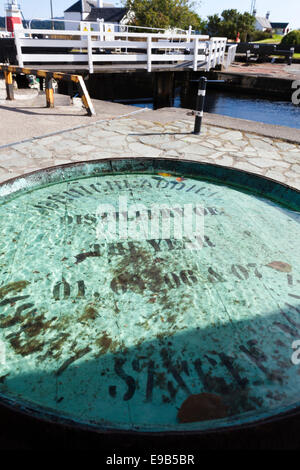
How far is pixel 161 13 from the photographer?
120 feet

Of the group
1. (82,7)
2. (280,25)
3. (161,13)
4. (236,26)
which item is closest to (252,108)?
(161,13)

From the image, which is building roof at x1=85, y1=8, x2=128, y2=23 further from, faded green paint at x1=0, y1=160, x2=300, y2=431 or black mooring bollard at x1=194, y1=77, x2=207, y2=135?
faded green paint at x1=0, y1=160, x2=300, y2=431

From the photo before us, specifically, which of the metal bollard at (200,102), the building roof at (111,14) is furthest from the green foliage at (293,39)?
the metal bollard at (200,102)

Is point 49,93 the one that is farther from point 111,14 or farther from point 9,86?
point 111,14

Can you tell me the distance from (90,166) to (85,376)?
→ 332 cm

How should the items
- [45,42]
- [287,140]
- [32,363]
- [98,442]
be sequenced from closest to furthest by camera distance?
[98,442] < [32,363] < [287,140] < [45,42]

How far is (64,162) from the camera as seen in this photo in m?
4.61

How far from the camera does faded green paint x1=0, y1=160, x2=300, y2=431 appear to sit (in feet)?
5.80

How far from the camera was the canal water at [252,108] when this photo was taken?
557 inches

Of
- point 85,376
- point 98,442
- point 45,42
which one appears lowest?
point 85,376

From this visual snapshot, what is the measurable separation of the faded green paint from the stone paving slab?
770mm

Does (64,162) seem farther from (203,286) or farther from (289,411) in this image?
(289,411)

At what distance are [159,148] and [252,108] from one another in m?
13.3

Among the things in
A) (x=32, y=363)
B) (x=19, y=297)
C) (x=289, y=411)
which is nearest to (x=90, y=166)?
(x=19, y=297)
